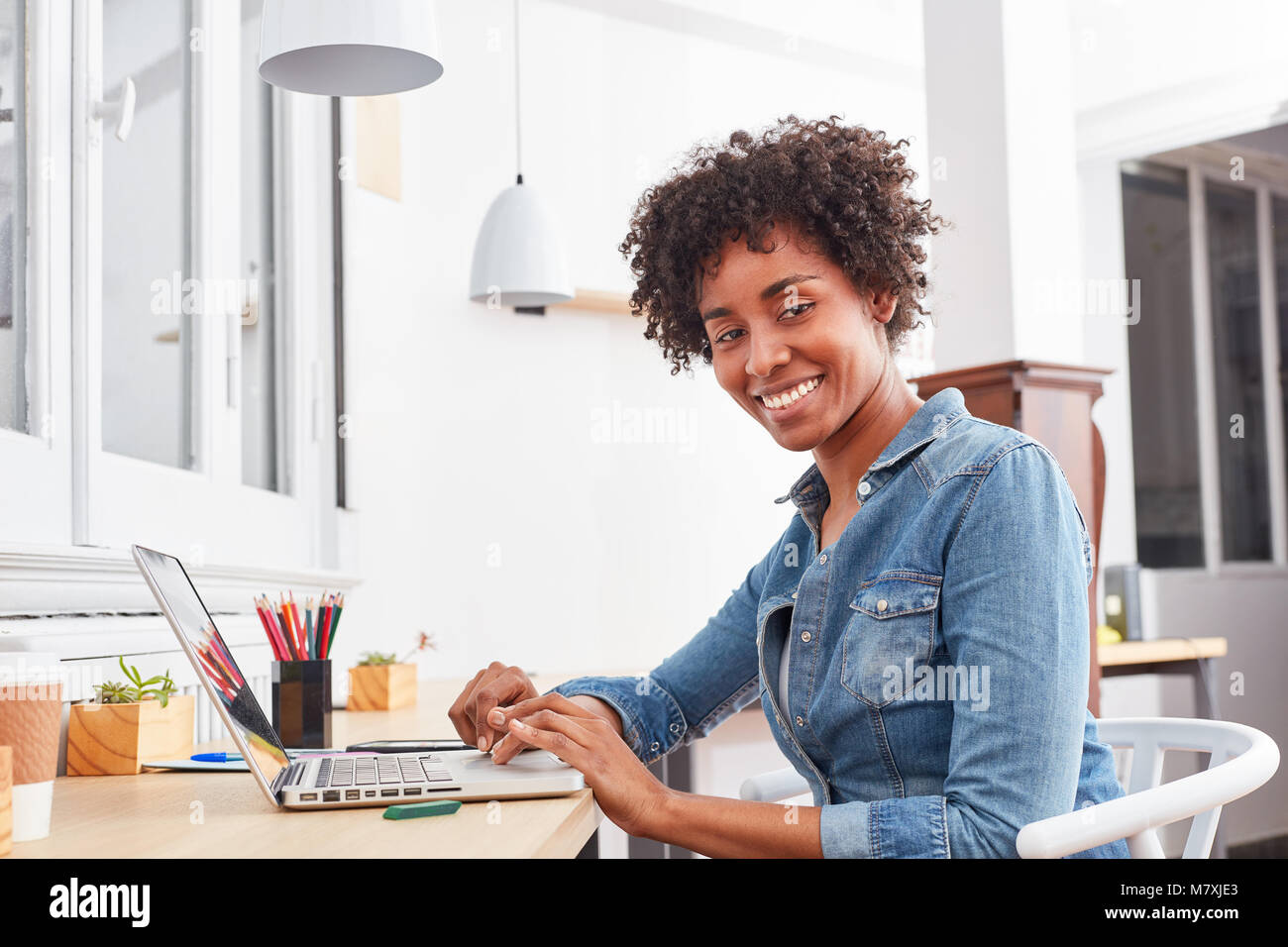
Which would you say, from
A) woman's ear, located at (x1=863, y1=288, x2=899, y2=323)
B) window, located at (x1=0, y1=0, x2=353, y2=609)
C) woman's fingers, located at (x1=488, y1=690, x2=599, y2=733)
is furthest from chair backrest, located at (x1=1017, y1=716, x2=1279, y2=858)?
window, located at (x1=0, y1=0, x2=353, y2=609)

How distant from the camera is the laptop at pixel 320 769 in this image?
939mm

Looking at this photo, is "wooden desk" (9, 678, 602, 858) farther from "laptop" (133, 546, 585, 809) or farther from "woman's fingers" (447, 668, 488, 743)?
"woman's fingers" (447, 668, 488, 743)

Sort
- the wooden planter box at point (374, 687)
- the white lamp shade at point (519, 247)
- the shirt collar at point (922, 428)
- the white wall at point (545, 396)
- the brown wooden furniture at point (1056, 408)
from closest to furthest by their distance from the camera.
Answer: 1. the shirt collar at point (922, 428)
2. the wooden planter box at point (374, 687)
3. the brown wooden furniture at point (1056, 408)
4. the white lamp shade at point (519, 247)
5. the white wall at point (545, 396)

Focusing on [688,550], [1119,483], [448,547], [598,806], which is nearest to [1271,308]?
[1119,483]

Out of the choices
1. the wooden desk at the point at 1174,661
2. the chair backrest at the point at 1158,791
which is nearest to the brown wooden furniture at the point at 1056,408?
the wooden desk at the point at 1174,661

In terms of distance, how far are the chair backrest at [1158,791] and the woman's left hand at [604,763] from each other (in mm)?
297

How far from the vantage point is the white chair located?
2.93 ft

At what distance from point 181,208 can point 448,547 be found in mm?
1324

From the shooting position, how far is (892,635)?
103 cm

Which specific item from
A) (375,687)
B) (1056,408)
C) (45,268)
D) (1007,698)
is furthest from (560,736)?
(1056,408)

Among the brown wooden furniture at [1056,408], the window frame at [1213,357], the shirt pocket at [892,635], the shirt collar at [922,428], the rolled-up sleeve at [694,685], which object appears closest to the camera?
the shirt pocket at [892,635]

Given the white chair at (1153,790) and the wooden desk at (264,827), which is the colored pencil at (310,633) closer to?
the wooden desk at (264,827)

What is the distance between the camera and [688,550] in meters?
3.54
